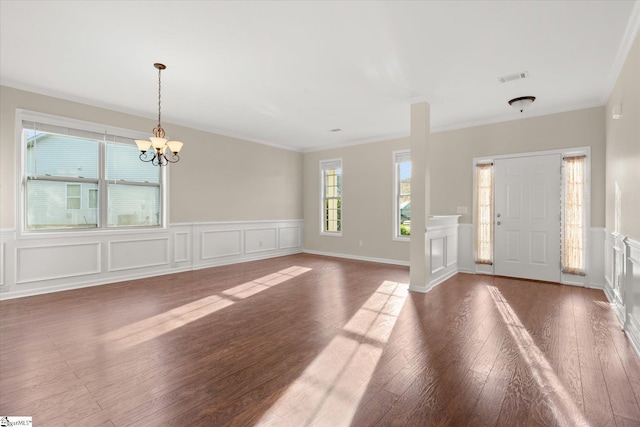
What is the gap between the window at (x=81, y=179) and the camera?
14.1 feet

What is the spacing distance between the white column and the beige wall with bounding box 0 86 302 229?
3834 millimetres

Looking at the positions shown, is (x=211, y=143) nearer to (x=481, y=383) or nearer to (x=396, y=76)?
(x=396, y=76)

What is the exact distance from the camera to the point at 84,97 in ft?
14.8

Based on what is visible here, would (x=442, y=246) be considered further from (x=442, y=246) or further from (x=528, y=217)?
(x=528, y=217)

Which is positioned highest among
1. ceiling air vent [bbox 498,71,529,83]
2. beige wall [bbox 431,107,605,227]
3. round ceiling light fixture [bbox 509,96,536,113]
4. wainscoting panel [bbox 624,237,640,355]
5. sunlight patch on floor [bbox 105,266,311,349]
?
ceiling air vent [bbox 498,71,529,83]

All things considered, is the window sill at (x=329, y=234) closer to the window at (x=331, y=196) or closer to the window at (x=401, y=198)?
the window at (x=331, y=196)

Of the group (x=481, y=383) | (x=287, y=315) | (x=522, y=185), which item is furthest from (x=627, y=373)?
(x=522, y=185)

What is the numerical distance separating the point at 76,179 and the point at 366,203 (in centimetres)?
527

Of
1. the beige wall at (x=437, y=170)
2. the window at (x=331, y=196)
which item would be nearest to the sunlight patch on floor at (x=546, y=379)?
the beige wall at (x=437, y=170)

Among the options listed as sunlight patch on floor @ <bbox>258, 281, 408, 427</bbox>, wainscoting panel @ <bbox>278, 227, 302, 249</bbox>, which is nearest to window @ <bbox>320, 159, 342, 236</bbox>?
wainscoting panel @ <bbox>278, 227, 302, 249</bbox>

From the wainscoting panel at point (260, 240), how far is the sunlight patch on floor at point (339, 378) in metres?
4.10

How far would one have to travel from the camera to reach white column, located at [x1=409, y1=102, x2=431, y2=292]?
4.42 meters

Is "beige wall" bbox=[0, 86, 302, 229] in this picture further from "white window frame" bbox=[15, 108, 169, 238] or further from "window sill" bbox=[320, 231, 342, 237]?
"window sill" bbox=[320, 231, 342, 237]

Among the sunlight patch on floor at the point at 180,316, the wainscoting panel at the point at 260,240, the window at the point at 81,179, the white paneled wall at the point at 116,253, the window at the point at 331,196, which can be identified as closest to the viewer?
the sunlight patch on floor at the point at 180,316
